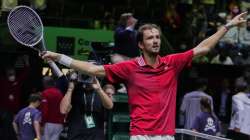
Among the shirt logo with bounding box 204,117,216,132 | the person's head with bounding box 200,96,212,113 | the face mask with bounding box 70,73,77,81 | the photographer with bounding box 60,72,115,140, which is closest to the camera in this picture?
the face mask with bounding box 70,73,77,81

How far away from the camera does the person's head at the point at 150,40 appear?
5.66 m

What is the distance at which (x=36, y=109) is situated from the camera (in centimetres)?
1155

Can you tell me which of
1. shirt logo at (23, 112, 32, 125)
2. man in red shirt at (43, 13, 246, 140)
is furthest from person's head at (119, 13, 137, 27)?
man in red shirt at (43, 13, 246, 140)

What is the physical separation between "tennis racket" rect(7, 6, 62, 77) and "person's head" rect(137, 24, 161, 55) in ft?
3.54

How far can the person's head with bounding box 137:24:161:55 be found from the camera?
5664 millimetres

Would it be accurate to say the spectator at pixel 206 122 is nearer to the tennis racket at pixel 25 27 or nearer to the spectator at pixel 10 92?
the spectator at pixel 10 92

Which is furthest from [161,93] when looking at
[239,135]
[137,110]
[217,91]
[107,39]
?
[217,91]

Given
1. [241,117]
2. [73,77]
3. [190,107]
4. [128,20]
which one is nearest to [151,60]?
[73,77]

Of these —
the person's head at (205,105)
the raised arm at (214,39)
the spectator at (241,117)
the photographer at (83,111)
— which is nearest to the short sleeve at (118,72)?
the raised arm at (214,39)

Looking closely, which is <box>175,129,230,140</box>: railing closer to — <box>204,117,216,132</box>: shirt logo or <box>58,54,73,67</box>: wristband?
<box>58,54,73,67</box>: wristband

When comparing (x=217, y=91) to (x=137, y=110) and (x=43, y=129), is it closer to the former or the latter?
(x=43, y=129)

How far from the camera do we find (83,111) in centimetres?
793

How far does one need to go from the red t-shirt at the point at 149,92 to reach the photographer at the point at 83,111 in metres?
2.01

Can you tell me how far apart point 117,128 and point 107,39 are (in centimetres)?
552
